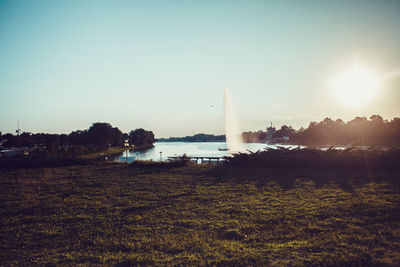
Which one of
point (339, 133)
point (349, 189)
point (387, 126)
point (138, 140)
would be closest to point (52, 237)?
point (349, 189)

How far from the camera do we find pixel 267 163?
69.1ft

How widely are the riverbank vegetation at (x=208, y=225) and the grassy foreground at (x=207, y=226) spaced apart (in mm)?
28

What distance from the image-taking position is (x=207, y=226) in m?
7.41

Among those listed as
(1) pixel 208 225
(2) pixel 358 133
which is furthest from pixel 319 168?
(2) pixel 358 133

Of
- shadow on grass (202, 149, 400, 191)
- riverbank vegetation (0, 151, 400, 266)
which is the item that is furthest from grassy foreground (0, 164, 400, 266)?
shadow on grass (202, 149, 400, 191)

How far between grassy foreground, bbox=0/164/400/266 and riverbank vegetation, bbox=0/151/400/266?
28 millimetres

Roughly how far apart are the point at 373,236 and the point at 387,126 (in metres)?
90.5

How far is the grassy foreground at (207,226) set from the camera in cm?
546

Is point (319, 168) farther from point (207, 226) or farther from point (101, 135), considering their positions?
point (101, 135)

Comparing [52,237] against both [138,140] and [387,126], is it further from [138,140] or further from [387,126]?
[138,140]

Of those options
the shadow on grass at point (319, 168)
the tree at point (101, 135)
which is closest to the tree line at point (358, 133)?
the shadow on grass at point (319, 168)

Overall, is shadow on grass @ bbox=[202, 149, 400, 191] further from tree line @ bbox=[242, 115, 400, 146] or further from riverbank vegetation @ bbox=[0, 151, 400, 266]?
tree line @ bbox=[242, 115, 400, 146]

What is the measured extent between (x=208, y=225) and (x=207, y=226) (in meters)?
0.08

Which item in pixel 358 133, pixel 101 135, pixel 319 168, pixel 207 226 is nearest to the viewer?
pixel 207 226
